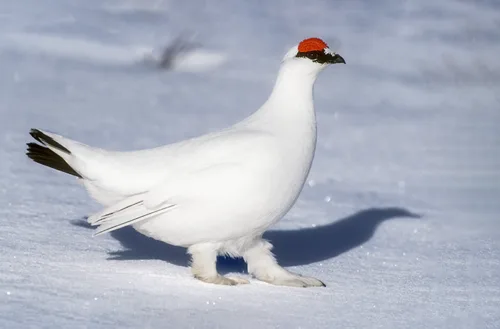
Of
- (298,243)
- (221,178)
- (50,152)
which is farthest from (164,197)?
(298,243)

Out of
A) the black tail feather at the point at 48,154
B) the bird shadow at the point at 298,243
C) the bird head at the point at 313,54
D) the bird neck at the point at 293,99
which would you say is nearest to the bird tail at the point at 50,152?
the black tail feather at the point at 48,154

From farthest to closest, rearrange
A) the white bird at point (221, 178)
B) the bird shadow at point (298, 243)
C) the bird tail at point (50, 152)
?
the bird shadow at point (298, 243) → the bird tail at point (50, 152) → the white bird at point (221, 178)

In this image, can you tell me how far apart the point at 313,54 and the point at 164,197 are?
851mm

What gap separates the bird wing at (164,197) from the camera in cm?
446

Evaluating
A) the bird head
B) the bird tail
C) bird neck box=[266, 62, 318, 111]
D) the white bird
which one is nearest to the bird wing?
the white bird

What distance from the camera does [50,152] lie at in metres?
4.68

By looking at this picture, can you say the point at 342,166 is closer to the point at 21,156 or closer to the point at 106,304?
the point at 21,156

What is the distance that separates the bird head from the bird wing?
564 millimetres

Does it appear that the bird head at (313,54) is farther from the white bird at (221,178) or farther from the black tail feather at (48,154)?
the black tail feather at (48,154)

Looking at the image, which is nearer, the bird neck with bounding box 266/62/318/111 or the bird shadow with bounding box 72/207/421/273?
the bird neck with bounding box 266/62/318/111

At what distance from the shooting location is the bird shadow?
16.7 ft

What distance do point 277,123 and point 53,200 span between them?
1.67 metres

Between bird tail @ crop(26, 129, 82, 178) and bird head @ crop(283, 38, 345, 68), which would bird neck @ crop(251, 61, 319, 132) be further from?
bird tail @ crop(26, 129, 82, 178)

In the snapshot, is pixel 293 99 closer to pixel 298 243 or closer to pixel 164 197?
pixel 164 197
